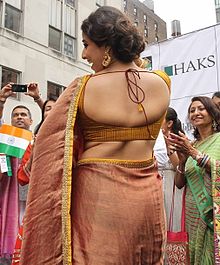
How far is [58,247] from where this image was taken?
1.40 metres

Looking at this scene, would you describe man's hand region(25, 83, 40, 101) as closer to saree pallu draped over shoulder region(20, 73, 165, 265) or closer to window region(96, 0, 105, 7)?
saree pallu draped over shoulder region(20, 73, 165, 265)

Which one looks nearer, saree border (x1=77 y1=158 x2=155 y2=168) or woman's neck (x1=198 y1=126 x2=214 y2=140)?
saree border (x1=77 y1=158 x2=155 y2=168)

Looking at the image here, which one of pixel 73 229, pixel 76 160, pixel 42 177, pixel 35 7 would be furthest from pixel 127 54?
pixel 35 7

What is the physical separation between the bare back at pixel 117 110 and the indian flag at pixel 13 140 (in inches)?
67.1

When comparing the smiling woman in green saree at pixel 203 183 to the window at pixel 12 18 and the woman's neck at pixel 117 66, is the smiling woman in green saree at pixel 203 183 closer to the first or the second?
the woman's neck at pixel 117 66

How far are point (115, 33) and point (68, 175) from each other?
57 centimetres

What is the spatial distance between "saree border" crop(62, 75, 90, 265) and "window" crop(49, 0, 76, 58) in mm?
12240

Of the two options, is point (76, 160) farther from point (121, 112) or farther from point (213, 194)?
point (213, 194)

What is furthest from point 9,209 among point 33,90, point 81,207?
point 81,207

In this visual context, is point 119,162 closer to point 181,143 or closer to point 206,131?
point 181,143

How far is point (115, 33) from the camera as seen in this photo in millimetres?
1546

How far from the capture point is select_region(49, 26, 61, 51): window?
13.4 metres

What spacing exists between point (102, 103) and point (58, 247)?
0.53m

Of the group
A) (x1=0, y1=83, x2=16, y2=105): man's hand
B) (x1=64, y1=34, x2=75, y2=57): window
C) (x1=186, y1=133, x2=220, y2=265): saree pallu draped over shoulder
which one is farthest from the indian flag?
(x1=64, y1=34, x2=75, y2=57): window
